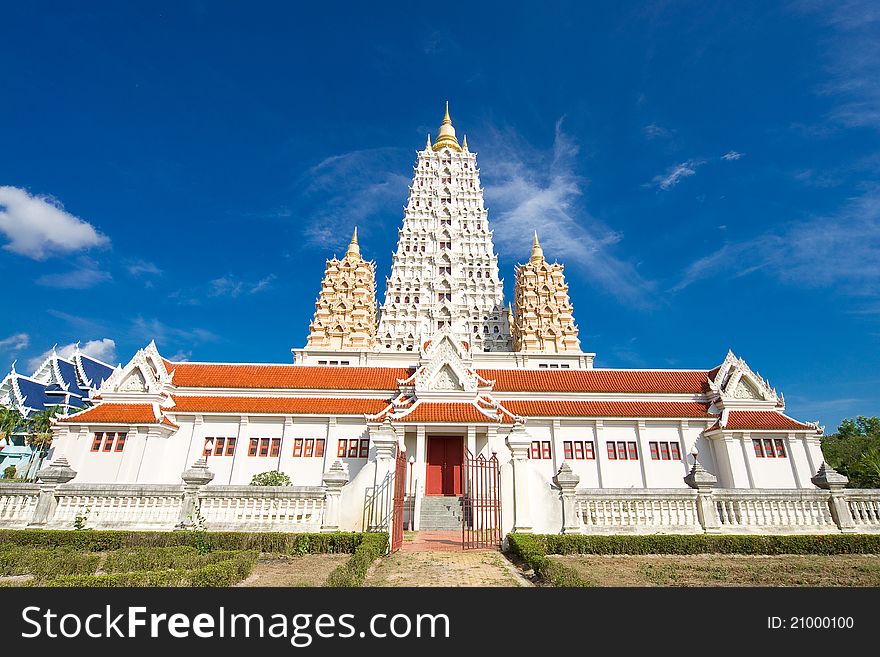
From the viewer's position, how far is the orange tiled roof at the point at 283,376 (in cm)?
2814

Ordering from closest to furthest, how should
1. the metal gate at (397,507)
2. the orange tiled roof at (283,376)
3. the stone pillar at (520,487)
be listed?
the metal gate at (397,507), the stone pillar at (520,487), the orange tiled roof at (283,376)

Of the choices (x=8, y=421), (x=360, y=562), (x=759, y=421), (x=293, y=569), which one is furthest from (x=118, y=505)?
(x=8, y=421)

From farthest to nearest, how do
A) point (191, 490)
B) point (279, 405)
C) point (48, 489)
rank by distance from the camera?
point (279, 405)
point (191, 490)
point (48, 489)

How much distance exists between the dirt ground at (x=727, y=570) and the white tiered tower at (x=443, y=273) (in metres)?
34.7

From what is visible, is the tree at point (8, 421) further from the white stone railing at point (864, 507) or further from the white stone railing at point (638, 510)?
the white stone railing at point (864, 507)

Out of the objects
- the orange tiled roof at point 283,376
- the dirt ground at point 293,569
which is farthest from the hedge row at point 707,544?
the orange tiled roof at point 283,376

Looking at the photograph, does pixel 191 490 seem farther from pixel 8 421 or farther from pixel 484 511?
pixel 8 421

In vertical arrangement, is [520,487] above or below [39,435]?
below

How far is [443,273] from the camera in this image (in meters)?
53.4

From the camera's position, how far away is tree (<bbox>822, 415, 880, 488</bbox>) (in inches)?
1111

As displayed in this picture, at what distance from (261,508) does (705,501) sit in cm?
1335

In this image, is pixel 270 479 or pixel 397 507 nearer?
pixel 397 507
